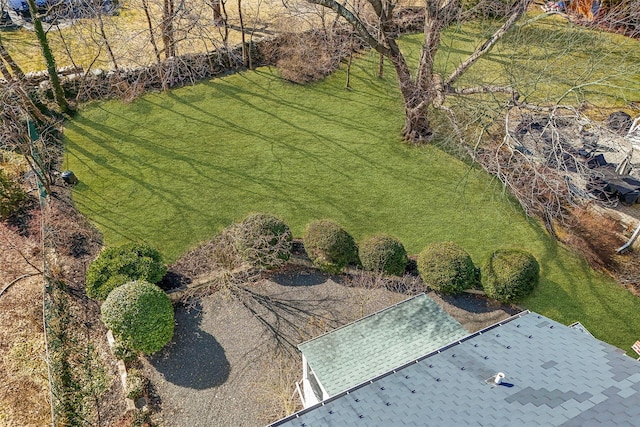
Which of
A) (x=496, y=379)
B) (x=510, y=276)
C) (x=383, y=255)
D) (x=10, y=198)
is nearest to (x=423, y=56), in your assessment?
(x=383, y=255)

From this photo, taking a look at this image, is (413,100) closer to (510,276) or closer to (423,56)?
(423,56)

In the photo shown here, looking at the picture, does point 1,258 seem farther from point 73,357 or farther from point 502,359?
point 502,359

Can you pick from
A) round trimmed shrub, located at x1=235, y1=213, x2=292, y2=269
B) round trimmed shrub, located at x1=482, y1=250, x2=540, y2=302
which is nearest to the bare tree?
round trimmed shrub, located at x1=482, y1=250, x2=540, y2=302

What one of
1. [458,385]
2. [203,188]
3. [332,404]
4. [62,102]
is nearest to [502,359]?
[458,385]

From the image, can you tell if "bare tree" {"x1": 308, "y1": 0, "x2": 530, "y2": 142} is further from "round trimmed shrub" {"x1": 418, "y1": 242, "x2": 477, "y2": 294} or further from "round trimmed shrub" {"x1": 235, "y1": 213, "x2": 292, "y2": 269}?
"round trimmed shrub" {"x1": 235, "y1": 213, "x2": 292, "y2": 269}

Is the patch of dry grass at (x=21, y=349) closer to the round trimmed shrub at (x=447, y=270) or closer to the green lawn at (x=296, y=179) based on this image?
the green lawn at (x=296, y=179)

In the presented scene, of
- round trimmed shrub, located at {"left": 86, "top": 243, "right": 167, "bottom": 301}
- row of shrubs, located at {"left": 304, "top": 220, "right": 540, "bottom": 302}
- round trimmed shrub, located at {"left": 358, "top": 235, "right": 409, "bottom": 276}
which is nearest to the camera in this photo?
round trimmed shrub, located at {"left": 86, "top": 243, "right": 167, "bottom": 301}

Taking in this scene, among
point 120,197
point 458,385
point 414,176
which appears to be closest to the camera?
point 458,385
